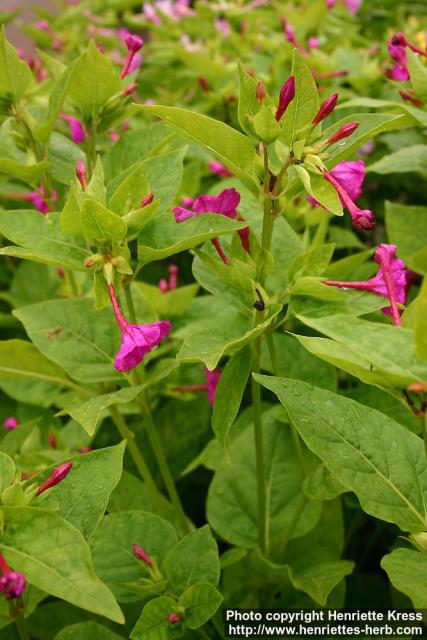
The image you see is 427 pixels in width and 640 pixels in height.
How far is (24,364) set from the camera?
40.4 inches

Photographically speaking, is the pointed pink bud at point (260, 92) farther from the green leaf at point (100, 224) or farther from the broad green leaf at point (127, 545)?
the broad green leaf at point (127, 545)

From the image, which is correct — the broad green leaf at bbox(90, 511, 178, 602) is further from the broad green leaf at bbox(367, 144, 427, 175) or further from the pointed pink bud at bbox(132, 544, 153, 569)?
the broad green leaf at bbox(367, 144, 427, 175)

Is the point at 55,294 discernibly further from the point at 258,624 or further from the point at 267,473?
the point at 258,624

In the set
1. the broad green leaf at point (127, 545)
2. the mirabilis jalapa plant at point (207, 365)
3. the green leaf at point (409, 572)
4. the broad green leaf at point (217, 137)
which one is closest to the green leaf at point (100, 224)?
the mirabilis jalapa plant at point (207, 365)

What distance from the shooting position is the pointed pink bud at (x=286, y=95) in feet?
2.41

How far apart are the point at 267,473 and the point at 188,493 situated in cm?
34

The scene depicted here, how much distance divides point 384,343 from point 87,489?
365 mm

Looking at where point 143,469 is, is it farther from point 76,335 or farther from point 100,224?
point 100,224

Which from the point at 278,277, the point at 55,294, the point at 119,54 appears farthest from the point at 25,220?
the point at 119,54

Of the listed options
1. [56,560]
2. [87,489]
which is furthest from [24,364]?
[56,560]

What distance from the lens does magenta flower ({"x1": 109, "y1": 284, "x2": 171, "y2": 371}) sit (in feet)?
2.60

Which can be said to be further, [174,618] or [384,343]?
[174,618]

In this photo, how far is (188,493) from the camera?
1.35 metres

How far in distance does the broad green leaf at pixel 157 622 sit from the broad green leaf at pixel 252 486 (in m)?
0.20
